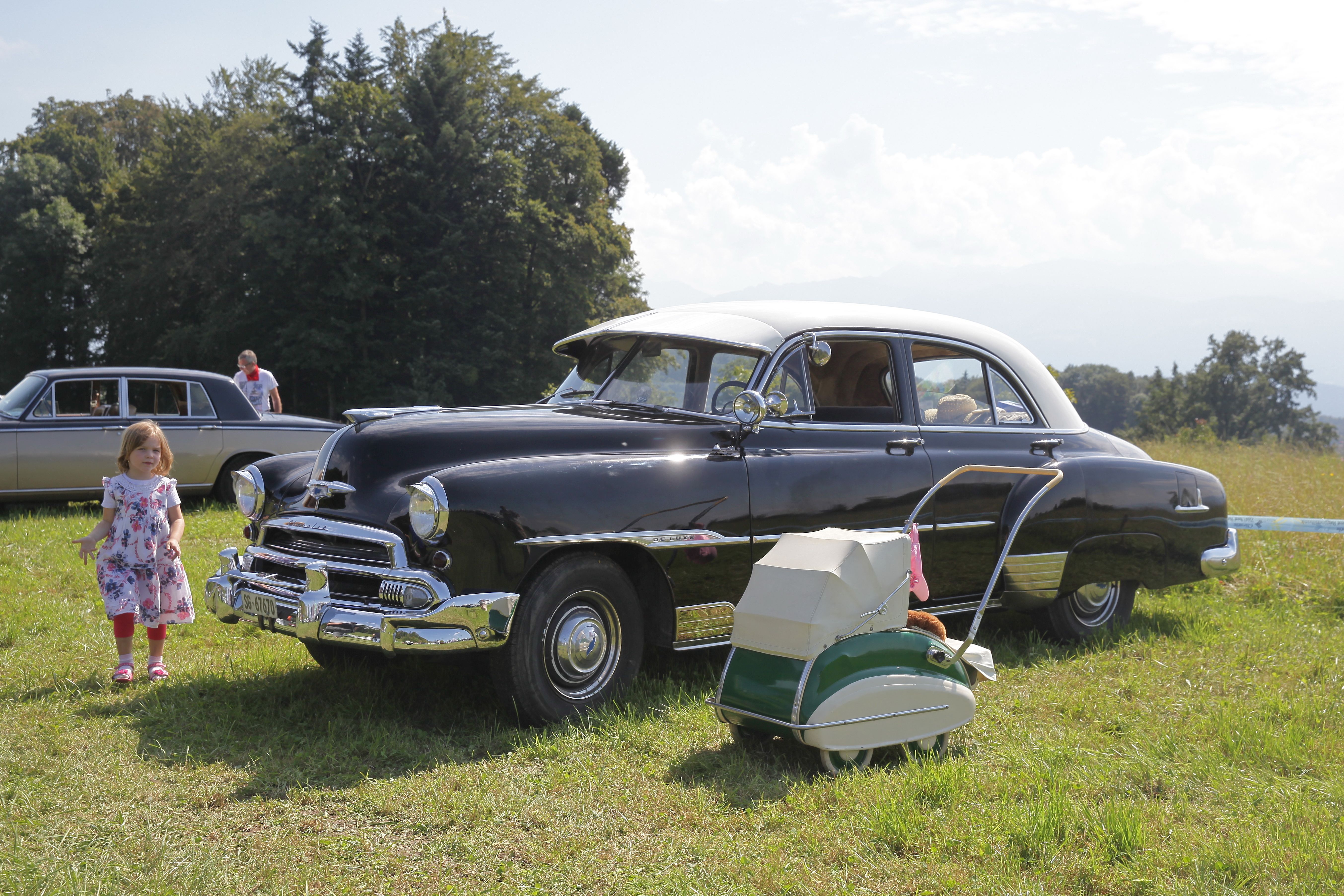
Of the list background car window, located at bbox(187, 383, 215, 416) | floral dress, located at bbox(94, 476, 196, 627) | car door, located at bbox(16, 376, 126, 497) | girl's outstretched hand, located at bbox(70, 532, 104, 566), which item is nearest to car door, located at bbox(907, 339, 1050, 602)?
floral dress, located at bbox(94, 476, 196, 627)

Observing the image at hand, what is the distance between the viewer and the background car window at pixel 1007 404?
236 inches

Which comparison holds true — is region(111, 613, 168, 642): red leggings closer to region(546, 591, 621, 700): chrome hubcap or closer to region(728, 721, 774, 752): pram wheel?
region(546, 591, 621, 700): chrome hubcap

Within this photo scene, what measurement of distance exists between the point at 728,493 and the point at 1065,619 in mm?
2574

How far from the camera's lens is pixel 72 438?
1021cm

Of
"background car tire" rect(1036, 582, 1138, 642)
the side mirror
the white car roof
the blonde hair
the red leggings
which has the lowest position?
"background car tire" rect(1036, 582, 1138, 642)

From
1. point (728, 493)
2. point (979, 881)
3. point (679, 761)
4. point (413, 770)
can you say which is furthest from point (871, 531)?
point (413, 770)

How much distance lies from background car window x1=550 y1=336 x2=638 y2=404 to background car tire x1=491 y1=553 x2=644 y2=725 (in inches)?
61.0

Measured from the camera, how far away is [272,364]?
110 feet

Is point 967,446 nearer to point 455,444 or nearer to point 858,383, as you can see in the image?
point 858,383

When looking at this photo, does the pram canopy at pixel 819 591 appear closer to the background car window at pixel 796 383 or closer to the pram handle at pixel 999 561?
the pram handle at pixel 999 561

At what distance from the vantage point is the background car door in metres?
4.91

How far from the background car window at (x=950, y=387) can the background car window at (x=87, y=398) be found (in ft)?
27.9

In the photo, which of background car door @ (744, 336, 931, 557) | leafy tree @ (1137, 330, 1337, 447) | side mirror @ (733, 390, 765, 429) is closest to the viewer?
side mirror @ (733, 390, 765, 429)

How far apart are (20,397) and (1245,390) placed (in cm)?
7674
